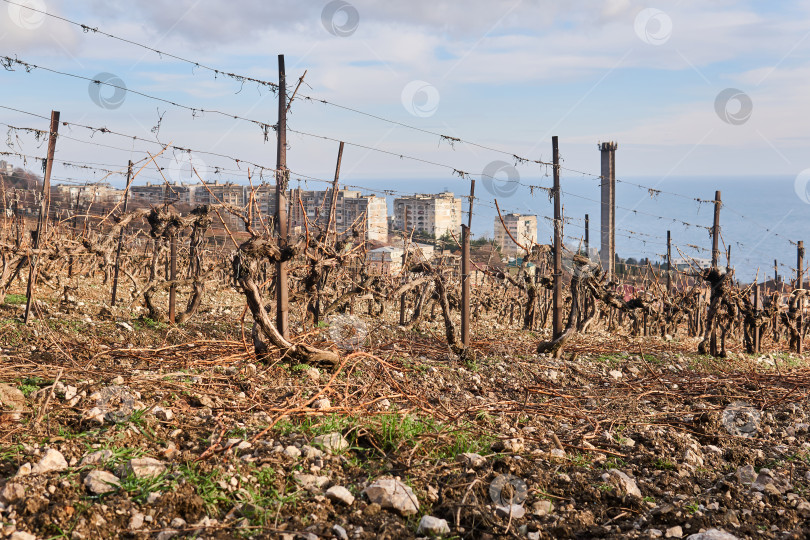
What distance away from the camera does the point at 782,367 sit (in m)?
16.6

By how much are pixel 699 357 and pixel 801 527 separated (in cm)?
1225

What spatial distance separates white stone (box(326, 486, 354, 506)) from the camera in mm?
4000

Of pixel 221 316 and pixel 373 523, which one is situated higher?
pixel 221 316

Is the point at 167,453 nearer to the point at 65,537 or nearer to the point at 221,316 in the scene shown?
the point at 65,537

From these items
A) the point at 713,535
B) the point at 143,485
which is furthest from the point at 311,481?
the point at 713,535

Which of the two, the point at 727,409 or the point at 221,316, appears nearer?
the point at 727,409

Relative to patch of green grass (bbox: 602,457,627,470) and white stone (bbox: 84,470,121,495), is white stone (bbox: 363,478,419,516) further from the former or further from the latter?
patch of green grass (bbox: 602,457,627,470)

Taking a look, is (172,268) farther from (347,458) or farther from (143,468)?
(143,468)

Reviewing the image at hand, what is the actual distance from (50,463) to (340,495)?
177 cm

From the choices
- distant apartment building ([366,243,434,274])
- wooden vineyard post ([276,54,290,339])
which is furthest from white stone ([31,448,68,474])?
distant apartment building ([366,243,434,274])

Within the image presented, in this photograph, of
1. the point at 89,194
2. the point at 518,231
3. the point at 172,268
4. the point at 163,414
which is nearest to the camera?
the point at 163,414

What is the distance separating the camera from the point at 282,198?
9047 millimetres

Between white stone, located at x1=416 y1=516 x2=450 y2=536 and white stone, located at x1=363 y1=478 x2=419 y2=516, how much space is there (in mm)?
172

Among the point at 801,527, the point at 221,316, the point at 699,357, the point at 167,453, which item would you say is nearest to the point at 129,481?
the point at 167,453
